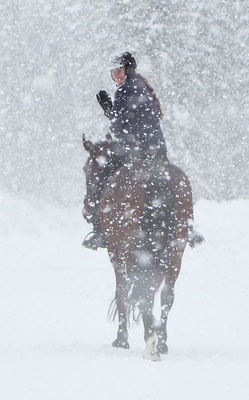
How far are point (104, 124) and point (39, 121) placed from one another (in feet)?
21.6

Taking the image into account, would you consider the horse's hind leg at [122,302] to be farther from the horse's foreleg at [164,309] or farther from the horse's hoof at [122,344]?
the horse's foreleg at [164,309]

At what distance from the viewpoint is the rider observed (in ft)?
26.7

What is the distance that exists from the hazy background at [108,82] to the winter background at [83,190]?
0.15ft

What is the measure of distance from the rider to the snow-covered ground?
54.5 inches

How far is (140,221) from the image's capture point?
7.94m

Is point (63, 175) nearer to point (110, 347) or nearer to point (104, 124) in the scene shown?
point (104, 124)

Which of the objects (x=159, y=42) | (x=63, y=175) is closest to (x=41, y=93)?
(x=63, y=175)

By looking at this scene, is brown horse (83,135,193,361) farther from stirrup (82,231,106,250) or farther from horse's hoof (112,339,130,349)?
stirrup (82,231,106,250)

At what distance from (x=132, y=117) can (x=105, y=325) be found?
3144 mm

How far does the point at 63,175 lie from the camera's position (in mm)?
34562

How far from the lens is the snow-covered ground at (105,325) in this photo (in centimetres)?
615

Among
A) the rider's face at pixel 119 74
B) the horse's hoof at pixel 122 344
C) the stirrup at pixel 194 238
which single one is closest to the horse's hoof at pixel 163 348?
the horse's hoof at pixel 122 344

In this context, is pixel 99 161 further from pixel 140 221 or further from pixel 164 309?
pixel 164 309

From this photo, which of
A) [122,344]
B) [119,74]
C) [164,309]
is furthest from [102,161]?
[122,344]
